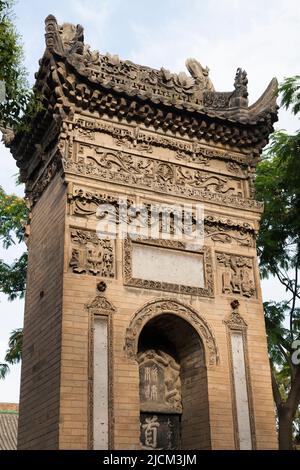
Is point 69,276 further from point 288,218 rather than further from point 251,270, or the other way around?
point 288,218

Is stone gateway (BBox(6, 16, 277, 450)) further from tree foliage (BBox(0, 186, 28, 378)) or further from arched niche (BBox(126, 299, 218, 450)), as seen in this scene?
tree foliage (BBox(0, 186, 28, 378))

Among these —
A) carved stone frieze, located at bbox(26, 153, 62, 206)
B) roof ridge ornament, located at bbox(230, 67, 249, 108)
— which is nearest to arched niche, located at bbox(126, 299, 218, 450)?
carved stone frieze, located at bbox(26, 153, 62, 206)

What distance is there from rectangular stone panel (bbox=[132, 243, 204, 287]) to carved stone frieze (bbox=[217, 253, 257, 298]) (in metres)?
0.59

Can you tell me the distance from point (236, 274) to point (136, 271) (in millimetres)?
2708

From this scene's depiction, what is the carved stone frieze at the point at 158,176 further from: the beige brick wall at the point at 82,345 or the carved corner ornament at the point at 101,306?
the carved corner ornament at the point at 101,306

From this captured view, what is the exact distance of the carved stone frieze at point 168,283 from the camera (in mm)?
13234

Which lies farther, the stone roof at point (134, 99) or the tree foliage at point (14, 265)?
the tree foliage at point (14, 265)

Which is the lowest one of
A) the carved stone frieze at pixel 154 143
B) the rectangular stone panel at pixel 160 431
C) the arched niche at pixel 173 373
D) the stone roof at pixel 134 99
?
the rectangular stone panel at pixel 160 431

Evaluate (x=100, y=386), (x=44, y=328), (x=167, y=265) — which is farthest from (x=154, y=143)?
(x=100, y=386)

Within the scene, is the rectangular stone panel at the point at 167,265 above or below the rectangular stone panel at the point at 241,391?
above

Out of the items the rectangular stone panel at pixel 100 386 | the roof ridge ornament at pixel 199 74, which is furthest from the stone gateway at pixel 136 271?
the roof ridge ornament at pixel 199 74

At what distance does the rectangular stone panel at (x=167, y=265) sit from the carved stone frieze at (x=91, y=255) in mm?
624

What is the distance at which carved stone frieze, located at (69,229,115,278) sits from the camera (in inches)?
503
